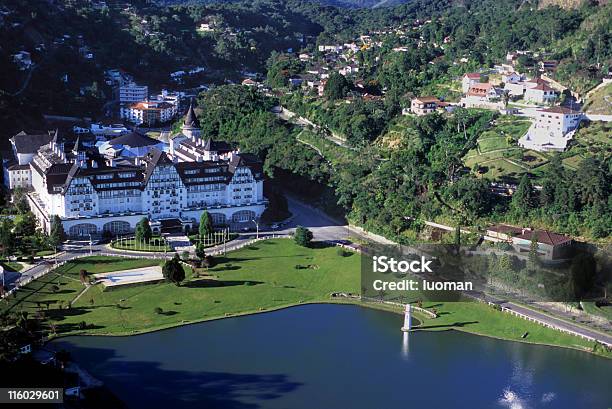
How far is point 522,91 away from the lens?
55.9 meters

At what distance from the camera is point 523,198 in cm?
4238

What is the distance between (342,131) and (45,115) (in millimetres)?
24933

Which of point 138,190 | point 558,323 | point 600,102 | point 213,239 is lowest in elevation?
point 558,323

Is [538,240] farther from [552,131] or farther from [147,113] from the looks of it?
[147,113]

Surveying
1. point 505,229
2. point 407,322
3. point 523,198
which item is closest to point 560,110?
point 523,198

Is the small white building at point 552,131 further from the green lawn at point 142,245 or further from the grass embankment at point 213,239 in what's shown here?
the green lawn at point 142,245

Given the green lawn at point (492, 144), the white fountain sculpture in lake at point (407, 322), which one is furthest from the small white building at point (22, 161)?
the white fountain sculpture in lake at point (407, 322)

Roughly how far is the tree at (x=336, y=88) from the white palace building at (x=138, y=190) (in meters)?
16.8

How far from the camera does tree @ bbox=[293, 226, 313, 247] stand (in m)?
42.0

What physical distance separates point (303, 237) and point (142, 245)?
8.22 m

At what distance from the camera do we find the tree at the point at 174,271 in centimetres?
3553

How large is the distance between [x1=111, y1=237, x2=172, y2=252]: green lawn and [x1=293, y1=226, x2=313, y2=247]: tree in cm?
659

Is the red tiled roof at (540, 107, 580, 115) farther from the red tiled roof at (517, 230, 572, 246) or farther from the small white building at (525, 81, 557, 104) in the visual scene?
the red tiled roof at (517, 230, 572, 246)

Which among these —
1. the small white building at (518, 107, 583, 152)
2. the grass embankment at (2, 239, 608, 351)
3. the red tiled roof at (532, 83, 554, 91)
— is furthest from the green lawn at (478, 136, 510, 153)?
the grass embankment at (2, 239, 608, 351)
